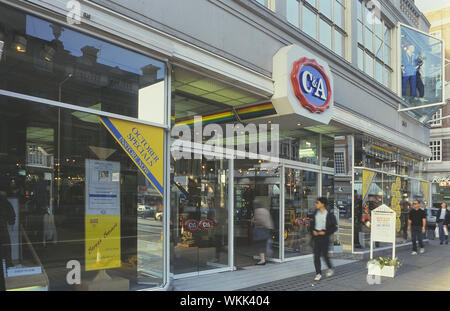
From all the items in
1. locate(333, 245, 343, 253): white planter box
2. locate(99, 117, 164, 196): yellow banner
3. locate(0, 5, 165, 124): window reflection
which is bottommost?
locate(333, 245, 343, 253): white planter box

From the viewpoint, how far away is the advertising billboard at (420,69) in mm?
15688

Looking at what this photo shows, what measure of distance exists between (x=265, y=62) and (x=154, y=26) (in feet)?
10.5

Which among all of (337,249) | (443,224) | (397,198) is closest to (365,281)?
(337,249)

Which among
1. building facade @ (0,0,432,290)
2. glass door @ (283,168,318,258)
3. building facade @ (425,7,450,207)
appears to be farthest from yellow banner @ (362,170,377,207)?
building facade @ (425,7,450,207)

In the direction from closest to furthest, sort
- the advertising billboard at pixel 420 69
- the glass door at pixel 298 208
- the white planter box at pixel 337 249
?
the glass door at pixel 298 208
the white planter box at pixel 337 249
the advertising billboard at pixel 420 69

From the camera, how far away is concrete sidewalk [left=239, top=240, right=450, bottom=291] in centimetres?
753

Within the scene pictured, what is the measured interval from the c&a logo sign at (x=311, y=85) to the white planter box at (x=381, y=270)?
12.9ft

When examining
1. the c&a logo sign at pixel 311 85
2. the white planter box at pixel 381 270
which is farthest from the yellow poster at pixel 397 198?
the c&a logo sign at pixel 311 85

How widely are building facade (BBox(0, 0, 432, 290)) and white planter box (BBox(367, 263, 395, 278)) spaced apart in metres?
2.97

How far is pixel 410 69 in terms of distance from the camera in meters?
16.0

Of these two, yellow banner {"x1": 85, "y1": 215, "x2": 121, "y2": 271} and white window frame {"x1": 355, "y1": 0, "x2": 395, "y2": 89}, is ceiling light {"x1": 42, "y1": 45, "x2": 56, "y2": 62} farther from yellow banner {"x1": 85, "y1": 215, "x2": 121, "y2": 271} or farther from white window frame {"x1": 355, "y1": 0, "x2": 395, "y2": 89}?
white window frame {"x1": 355, "y1": 0, "x2": 395, "y2": 89}

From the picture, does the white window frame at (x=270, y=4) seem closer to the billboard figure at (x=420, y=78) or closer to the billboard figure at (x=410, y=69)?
the billboard figure at (x=410, y=69)
